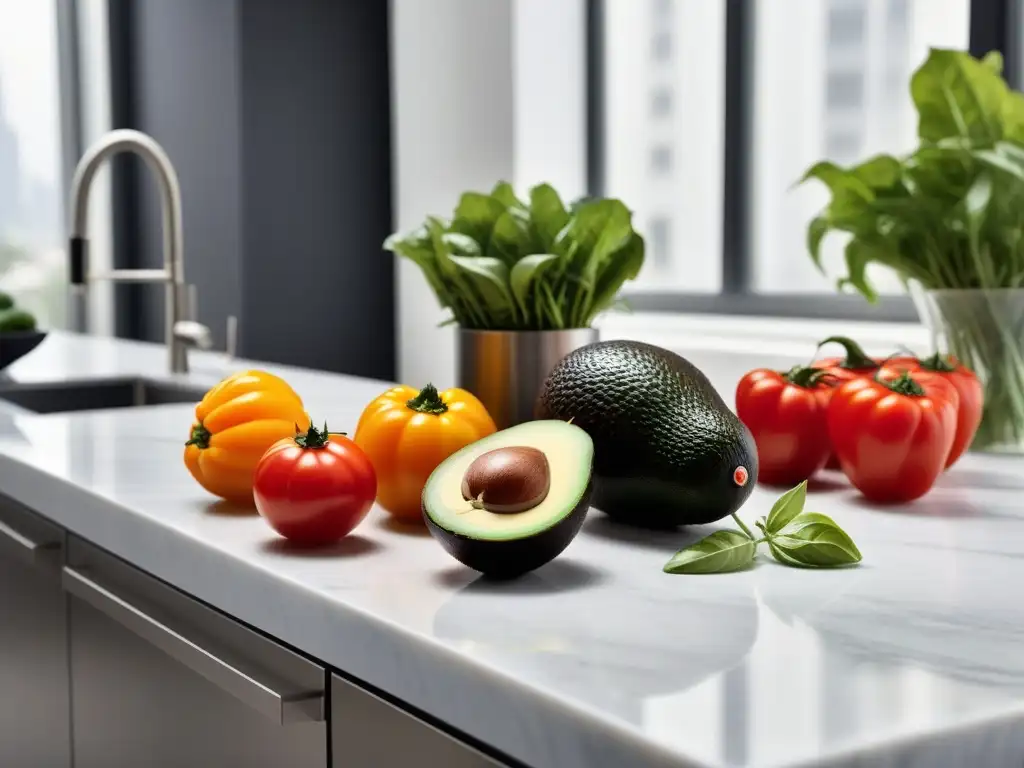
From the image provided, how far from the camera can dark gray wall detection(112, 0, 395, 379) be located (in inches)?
152

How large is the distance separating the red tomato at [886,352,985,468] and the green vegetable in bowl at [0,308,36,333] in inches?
61.8

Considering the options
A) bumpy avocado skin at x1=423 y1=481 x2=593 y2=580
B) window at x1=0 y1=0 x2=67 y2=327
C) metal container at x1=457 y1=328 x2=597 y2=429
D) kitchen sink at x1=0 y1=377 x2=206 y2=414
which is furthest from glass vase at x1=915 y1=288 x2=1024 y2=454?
window at x1=0 y1=0 x2=67 y2=327

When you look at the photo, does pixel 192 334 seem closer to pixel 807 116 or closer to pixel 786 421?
pixel 786 421

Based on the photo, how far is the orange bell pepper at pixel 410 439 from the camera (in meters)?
0.87

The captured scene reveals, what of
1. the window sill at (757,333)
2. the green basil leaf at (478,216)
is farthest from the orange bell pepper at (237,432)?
the window sill at (757,333)

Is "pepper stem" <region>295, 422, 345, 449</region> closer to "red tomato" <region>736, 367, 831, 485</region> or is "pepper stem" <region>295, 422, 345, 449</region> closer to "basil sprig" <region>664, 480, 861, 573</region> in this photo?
"basil sprig" <region>664, 480, 861, 573</region>

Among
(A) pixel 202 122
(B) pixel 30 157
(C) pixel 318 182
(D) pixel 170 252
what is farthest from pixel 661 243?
(D) pixel 170 252

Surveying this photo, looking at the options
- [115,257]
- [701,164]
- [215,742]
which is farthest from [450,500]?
[115,257]

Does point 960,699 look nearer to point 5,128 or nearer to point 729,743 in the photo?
point 729,743

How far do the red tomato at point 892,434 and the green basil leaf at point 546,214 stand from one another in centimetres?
36

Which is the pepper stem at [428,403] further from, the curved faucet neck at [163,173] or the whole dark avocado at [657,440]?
the curved faucet neck at [163,173]

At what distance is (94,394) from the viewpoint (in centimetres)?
216

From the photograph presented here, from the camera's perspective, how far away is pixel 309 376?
1.98 metres

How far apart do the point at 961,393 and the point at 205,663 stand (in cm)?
66
